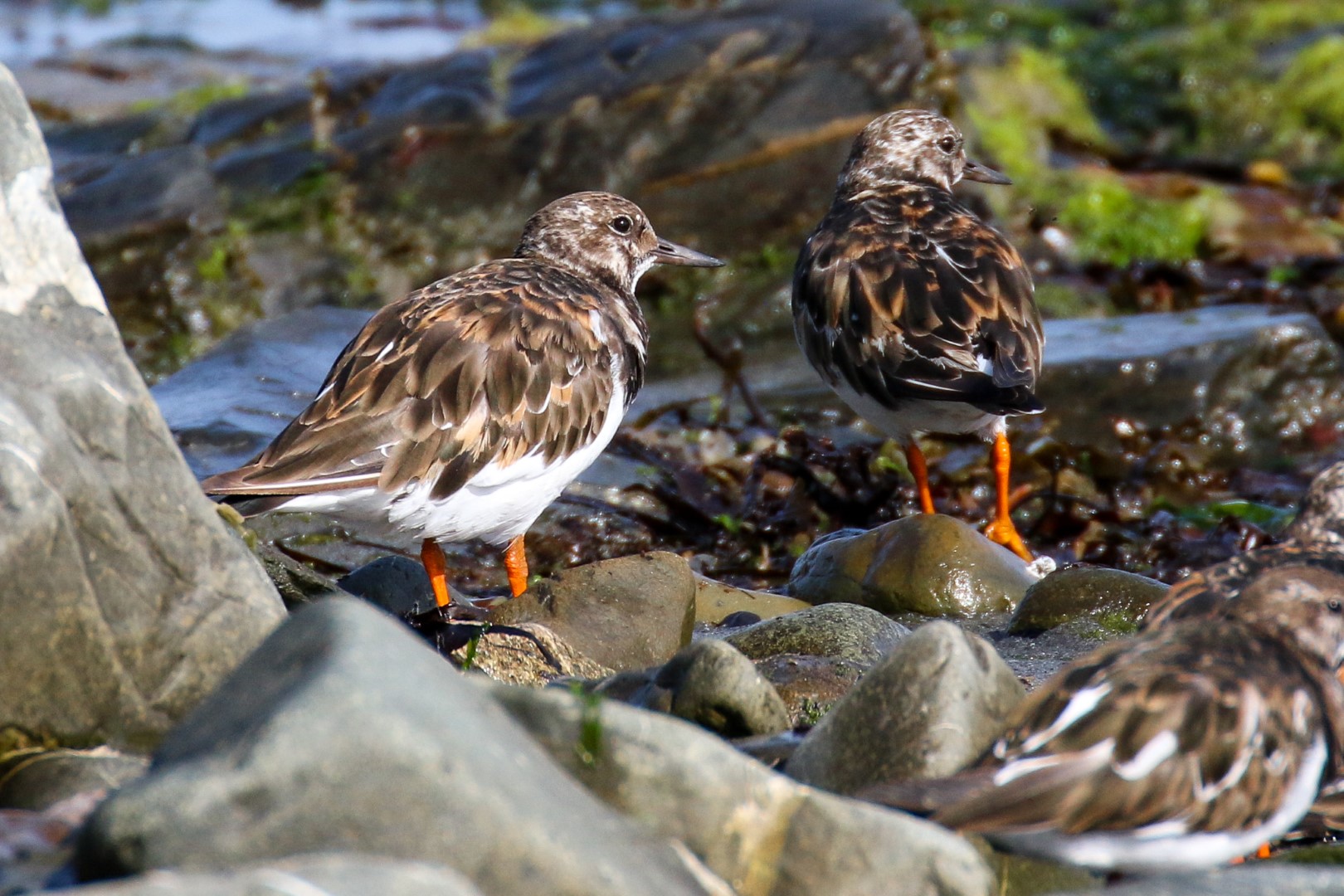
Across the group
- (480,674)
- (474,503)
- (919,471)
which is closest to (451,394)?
(474,503)

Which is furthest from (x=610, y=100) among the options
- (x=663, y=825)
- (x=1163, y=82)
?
(x=663, y=825)

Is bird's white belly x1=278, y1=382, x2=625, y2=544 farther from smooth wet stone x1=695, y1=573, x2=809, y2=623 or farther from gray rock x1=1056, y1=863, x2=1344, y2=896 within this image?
gray rock x1=1056, y1=863, x2=1344, y2=896

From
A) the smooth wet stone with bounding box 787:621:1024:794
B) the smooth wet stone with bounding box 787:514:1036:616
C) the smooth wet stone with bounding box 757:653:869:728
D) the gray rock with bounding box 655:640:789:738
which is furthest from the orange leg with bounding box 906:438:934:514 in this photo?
the smooth wet stone with bounding box 787:621:1024:794

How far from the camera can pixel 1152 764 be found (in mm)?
2402

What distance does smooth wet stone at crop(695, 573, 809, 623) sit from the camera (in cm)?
471

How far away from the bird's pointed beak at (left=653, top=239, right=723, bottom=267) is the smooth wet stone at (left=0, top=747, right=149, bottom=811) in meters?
3.23

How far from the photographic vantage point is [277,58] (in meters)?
13.8

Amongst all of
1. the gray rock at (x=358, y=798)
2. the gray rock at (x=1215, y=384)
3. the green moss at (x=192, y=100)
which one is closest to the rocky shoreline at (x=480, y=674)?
the gray rock at (x=358, y=798)

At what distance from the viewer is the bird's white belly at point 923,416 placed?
17.1ft

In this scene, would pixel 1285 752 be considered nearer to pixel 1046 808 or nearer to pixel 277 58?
pixel 1046 808

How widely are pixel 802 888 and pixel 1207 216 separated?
7859mm

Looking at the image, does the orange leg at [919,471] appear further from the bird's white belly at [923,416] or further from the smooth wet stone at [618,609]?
the smooth wet stone at [618,609]

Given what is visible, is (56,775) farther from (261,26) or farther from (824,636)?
(261,26)

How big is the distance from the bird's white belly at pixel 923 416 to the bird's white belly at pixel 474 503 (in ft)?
3.87
